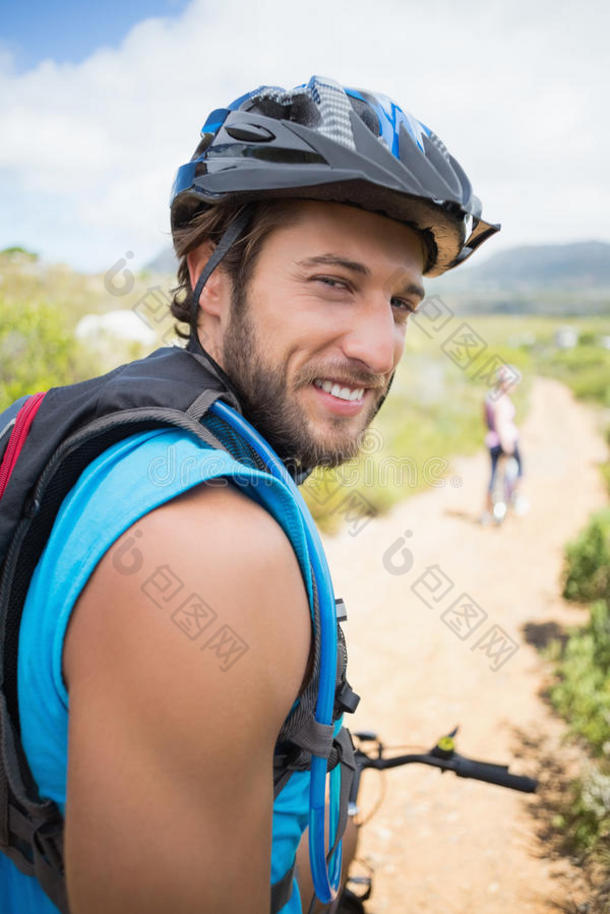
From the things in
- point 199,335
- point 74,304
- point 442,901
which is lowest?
point 442,901

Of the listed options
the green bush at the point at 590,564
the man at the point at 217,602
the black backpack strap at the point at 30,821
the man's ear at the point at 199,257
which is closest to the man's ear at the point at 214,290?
the man's ear at the point at 199,257

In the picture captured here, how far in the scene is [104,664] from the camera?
2.96 ft

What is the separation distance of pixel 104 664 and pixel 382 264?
1.17 meters

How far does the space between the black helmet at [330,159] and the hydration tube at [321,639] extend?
0.61m

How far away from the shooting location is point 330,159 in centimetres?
148

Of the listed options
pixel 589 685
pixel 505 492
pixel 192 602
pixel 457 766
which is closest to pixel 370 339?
pixel 192 602

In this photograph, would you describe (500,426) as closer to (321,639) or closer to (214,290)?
(214,290)

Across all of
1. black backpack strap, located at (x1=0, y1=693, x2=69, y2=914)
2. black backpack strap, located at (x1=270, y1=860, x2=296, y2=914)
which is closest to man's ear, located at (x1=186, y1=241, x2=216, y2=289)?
black backpack strap, located at (x1=0, y1=693, x2=69, y2=914)

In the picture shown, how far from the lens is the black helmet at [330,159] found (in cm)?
148

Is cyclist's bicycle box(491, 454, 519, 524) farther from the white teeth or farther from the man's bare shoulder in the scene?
the man's bare shoulder

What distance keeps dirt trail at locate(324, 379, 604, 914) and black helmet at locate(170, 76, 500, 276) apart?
3.64m

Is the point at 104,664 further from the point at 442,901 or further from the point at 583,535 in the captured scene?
the point at 583,535

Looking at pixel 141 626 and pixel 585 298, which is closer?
pixel 141 626

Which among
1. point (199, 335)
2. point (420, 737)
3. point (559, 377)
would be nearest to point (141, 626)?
point (199, 335)
